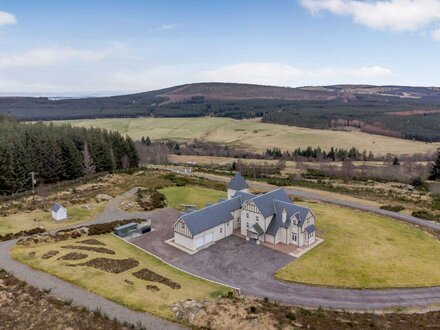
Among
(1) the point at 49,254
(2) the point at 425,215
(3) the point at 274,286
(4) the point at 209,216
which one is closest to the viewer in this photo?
(3) the point at 274,286

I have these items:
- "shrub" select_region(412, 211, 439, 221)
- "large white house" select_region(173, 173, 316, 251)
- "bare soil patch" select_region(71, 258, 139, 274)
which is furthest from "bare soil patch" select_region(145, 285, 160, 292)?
"shrub" select_region(412, 211, 439, 221)

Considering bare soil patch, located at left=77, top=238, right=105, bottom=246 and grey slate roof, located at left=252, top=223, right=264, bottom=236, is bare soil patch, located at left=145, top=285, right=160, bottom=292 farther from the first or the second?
grey slate roof, located at left=252, top=223, right=264, bottom=236

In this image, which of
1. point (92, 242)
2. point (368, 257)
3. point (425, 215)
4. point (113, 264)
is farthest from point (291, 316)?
point (425, 215)

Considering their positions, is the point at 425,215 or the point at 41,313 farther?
the point at 425,215

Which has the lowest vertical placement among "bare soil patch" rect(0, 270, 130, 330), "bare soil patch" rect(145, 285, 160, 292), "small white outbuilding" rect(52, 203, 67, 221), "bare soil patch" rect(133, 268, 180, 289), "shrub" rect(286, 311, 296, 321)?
"shrub" rect(286, 311, 296, 321)

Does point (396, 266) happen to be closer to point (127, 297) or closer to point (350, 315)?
point (350, 315)

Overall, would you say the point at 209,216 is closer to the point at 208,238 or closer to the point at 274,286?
the point at 208,238

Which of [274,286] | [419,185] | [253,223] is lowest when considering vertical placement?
[419,185]
